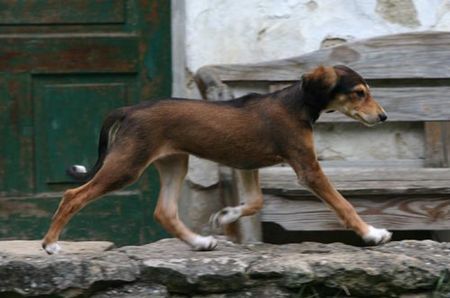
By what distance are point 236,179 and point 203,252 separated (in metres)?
0.82

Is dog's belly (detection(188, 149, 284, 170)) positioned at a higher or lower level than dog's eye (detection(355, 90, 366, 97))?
lower

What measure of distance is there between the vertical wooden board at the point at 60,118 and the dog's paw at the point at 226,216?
1.46 m

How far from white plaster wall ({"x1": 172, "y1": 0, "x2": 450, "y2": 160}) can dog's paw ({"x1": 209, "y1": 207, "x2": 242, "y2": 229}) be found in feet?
3.53

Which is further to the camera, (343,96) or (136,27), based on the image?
(136,27)

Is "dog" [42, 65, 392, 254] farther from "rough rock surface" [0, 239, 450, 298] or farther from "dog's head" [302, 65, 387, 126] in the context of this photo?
"rough rock surface" [0, 239, 450, 298]

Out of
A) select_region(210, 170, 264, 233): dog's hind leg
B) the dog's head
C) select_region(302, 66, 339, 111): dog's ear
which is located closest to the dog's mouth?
the dog's head

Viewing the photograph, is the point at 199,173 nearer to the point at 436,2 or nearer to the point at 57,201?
the point at 57,201

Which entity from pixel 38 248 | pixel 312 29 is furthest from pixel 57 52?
pixel 38 248

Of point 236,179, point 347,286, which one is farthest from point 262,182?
point 347,286

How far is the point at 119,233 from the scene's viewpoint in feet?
23.2

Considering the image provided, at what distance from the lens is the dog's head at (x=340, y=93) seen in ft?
17.7

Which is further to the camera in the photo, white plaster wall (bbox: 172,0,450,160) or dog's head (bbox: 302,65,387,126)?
white plaster wall (bbox: 172,0,450,160)

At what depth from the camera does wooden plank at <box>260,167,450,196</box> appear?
606 centimetres

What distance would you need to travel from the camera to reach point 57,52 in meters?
6.97
